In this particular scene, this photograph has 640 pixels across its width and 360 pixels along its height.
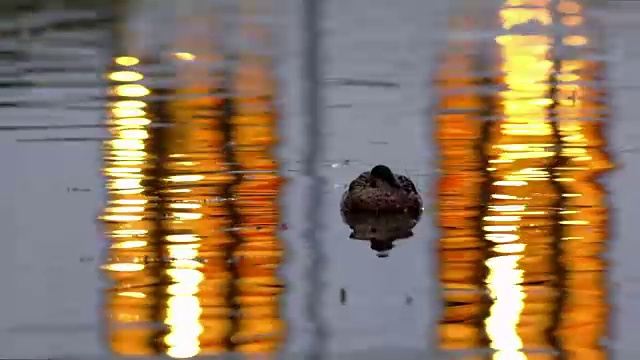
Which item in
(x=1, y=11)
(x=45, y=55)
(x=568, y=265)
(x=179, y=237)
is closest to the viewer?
(x=568, y=265)

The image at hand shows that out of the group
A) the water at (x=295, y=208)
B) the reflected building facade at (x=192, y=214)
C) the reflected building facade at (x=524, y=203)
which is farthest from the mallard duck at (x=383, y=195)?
the reflected building facade at (x=192, y=214)

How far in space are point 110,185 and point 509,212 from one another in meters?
4.15

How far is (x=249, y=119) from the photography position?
937 inches

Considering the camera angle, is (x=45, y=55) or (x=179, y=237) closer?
(x=179, y=237)

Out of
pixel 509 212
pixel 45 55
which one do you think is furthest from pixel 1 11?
pixel 509 212

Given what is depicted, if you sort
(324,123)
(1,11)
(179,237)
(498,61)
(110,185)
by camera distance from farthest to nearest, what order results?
(1,11) < (498,61) < (324,123) < (110,185) < (179,237)

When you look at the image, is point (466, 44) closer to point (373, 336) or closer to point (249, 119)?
point (249, 119)

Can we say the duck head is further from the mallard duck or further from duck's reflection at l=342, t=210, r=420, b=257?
duck's reflection at l=342, t=210, r=420, b=257

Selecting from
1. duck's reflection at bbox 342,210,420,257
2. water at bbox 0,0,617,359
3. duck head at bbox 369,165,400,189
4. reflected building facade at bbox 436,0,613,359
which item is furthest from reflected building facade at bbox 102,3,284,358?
reflected building facade at bbox 436,0,613,359

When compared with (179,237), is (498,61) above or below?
above

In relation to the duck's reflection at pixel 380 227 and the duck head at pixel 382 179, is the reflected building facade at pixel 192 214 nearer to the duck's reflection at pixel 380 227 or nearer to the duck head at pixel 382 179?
the duck's reflection at pixel 380 227

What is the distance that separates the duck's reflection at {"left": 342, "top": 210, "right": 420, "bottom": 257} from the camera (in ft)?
55.3

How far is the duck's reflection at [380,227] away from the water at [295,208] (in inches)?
4.2

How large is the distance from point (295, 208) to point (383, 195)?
2.73 feet
